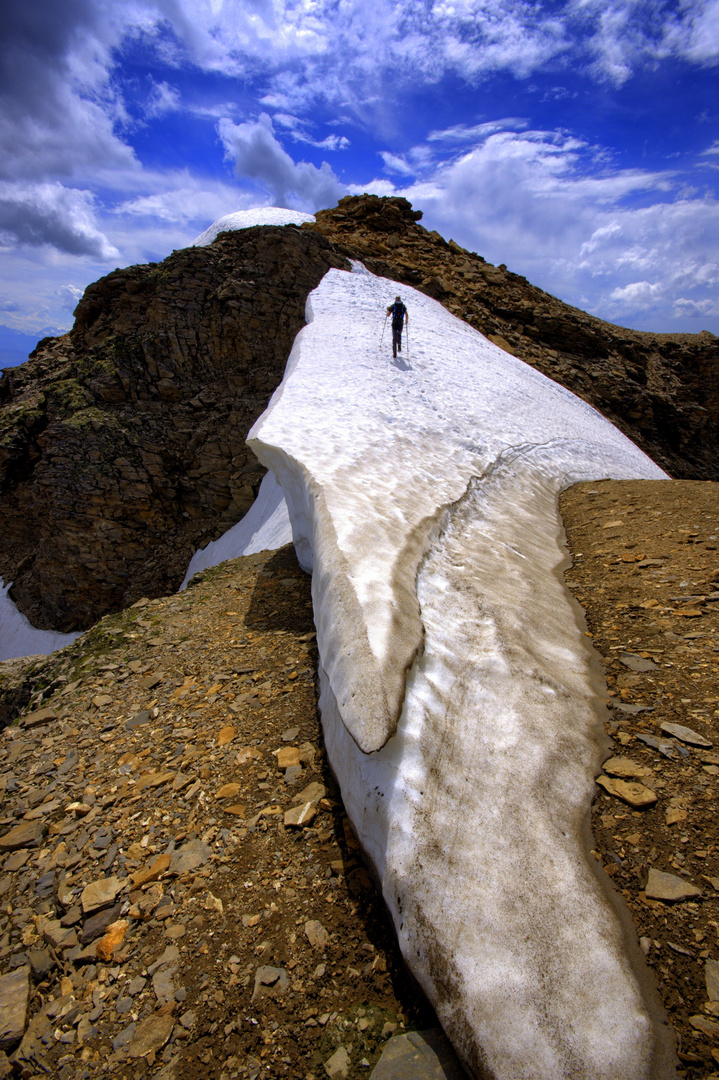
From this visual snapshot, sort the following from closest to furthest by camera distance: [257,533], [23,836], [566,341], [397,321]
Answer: [23,836]
[257,533]
[397,321]
[566,341]

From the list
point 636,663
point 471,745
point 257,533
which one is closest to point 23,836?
point 471,745

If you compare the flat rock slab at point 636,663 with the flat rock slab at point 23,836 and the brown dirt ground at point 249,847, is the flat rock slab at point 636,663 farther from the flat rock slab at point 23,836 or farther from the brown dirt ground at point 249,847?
the flat rock slab at point 23,836

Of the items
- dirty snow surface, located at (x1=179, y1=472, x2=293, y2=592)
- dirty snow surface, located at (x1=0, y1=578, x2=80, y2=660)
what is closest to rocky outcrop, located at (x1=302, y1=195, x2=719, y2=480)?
dirty snow surface, located at (x1=179, y1=472, x2=293, y2=592)

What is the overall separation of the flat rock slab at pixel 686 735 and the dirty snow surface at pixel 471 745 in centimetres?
50

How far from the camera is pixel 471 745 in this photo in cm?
352

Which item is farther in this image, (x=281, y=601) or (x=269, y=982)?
(x=281, y=601)

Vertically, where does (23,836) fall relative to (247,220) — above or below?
below

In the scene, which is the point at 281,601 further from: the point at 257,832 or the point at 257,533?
the point at 257,533

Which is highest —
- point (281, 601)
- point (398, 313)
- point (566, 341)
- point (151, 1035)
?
point (566, 341)

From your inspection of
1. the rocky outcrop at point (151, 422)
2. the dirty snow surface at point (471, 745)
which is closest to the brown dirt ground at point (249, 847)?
the dirty snow surface at point (471, 745)

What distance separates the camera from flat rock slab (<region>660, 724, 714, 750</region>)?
3.54m

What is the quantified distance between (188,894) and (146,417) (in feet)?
64.4

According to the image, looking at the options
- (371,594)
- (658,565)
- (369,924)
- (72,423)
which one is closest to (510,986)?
(369,924)

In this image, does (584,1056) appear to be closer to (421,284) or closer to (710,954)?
(710,954)
